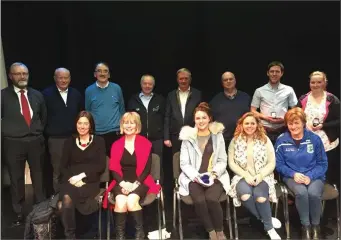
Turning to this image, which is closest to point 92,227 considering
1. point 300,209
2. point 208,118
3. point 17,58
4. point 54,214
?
point 54,214

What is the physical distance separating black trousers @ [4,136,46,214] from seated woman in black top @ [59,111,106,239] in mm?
511

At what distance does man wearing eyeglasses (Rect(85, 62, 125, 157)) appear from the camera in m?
4.49

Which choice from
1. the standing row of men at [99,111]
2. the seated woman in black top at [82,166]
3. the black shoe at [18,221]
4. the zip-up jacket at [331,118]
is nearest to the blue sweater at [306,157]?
the zip-up jacket at [331,118]

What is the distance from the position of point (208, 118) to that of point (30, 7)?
3018 millimetres

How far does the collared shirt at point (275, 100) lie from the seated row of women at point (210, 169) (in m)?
0.45

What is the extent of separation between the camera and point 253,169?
12.7 ft

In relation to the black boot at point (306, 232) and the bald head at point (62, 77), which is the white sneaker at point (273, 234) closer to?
the black boot at point (306, 232)

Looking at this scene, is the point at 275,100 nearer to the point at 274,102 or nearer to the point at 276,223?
the point at 274,102

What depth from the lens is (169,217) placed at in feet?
14.4

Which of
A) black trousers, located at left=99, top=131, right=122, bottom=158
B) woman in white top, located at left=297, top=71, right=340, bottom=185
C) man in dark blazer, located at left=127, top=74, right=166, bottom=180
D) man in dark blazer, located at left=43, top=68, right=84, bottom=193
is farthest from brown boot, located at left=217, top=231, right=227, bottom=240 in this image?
man in dark blazer, located at left=43, top=68, right=84, bottom=193

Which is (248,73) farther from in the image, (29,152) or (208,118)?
(29,152)

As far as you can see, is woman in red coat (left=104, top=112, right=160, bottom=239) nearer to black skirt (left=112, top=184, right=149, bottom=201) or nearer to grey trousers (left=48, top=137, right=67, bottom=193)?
black skirt (left=112, top=184, right=149, bottom=201)

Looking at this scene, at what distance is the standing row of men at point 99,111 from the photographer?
4203 mm

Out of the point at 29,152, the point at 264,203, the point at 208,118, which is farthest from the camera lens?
the point at 29,152
